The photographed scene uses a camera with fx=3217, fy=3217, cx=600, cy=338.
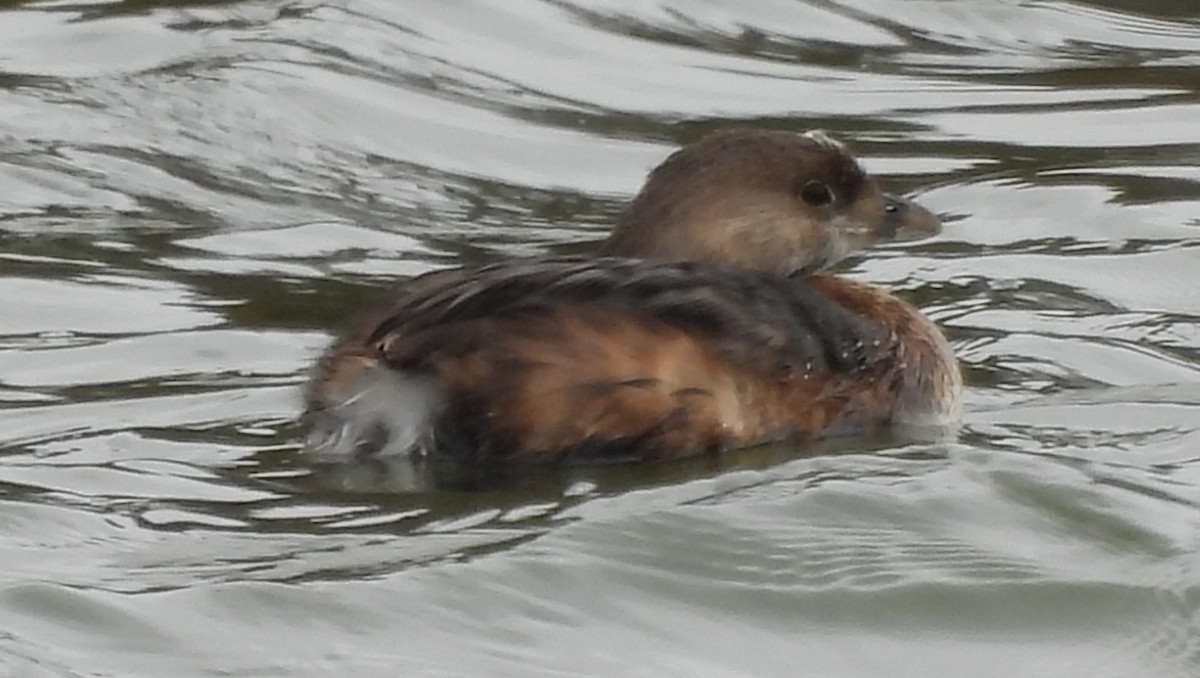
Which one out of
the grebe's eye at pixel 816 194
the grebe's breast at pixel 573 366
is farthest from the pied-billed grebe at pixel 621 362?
the grebe's eye at pixel 816 194

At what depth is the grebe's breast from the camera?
5.82 m

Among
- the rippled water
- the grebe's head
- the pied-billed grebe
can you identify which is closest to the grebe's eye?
the grebe's head

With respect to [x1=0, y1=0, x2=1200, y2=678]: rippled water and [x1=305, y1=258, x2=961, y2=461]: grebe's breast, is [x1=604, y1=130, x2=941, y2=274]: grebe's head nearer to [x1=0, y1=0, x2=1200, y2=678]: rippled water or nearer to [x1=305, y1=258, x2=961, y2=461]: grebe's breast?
[x1=305, y1=258, x2=961, y2=461]: grebe's breast

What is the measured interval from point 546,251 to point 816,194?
181cm

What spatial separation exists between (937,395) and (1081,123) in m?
3.48

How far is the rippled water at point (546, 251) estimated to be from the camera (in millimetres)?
5160

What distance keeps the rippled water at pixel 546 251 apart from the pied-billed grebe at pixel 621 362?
0.10 metres

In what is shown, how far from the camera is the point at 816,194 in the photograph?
6836 mm

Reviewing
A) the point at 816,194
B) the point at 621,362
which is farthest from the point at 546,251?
the point at 621,362

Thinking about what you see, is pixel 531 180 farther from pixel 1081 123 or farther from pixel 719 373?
pixel 719 373

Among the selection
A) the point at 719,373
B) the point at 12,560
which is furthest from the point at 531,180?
the point at 12,560

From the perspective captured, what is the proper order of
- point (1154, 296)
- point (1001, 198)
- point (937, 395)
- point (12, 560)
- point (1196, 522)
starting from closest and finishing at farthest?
point (12, 560) → point (1196, 522) → point (937, 395) → point (1154, 296) → point (1001, 198)

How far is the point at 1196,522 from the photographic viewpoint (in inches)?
227

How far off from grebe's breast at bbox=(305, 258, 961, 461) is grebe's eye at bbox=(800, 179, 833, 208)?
61 centimetres
